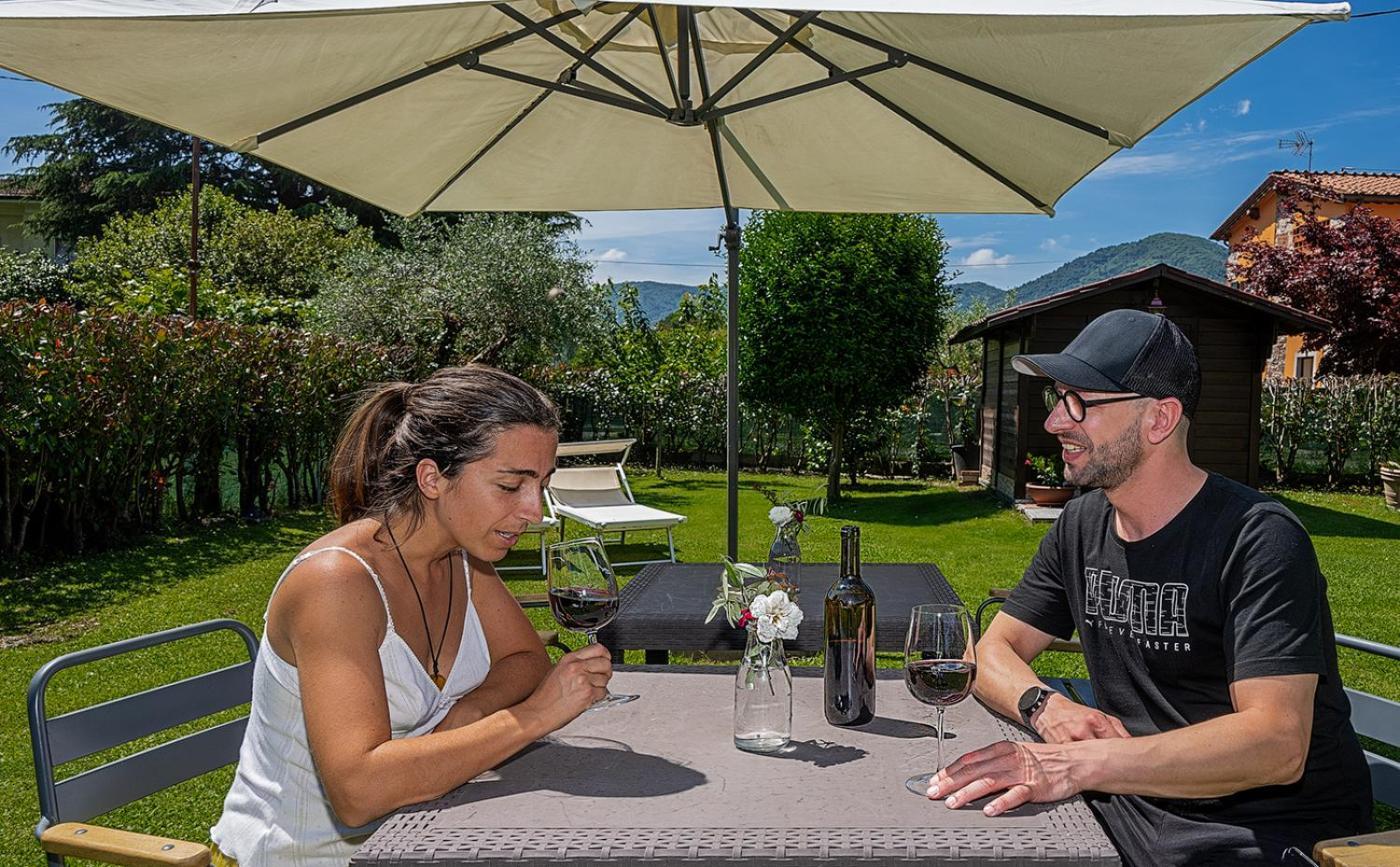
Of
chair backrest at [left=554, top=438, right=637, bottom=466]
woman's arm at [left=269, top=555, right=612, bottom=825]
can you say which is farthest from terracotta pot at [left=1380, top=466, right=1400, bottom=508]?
woman's arm at [left=269, top=555, right=612, bottom=825]

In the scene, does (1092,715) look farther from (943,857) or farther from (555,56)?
A: (555,56)

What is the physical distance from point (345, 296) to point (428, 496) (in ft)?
47.7

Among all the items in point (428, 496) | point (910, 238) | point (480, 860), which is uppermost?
point (910, 238)

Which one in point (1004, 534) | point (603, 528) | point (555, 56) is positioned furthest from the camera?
point (1004, 534)

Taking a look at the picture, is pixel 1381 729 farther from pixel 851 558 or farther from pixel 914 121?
pixel 914 121

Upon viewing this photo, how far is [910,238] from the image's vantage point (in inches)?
560

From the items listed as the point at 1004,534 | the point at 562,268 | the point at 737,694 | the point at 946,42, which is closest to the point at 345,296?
the point at 562,268

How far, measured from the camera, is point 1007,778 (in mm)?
1707

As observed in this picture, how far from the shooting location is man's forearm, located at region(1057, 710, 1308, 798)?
182 cm

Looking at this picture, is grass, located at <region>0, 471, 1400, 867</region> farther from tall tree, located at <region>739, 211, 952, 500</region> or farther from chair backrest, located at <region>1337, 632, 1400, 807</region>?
tall tree, located at <region>739, 211, 952, 500</region>

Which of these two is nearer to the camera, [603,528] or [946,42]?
[946,42]

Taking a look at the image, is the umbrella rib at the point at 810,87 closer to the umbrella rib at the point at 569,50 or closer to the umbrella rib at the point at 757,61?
the umbrella rib at the point at 757,61

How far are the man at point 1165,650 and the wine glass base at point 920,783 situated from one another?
0.12 ft

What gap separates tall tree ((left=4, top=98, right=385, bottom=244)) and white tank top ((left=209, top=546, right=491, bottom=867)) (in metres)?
32.1
